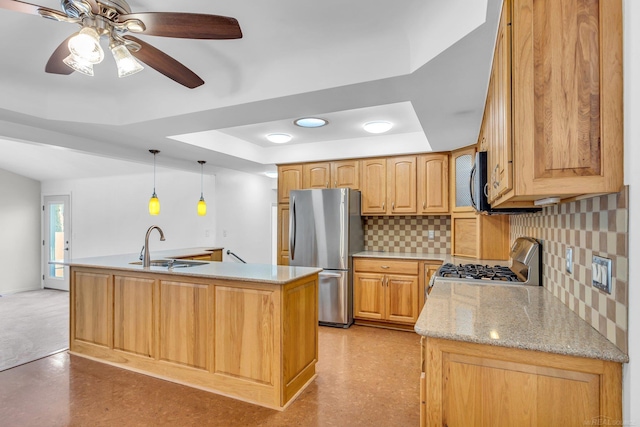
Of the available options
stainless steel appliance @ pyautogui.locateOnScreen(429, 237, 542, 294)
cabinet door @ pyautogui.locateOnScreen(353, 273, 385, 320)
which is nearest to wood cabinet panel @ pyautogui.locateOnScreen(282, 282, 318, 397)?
stainless steel appliance @ pyautogui.locateOnScreen(429, 237, 542, 294)

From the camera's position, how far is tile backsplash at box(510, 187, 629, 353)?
1071 millimetres

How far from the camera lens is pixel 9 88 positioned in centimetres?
254

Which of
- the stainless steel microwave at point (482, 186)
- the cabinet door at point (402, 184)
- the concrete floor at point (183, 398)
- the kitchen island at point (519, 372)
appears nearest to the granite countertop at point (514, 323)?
the kitchen island at point (519, 372)

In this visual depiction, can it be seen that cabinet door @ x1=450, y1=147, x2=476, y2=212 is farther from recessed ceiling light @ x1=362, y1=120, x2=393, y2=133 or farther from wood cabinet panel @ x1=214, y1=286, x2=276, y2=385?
wood cabinet panel @ x1=214, y1=286, x2=276, y2=385

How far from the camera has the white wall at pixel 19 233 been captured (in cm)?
632

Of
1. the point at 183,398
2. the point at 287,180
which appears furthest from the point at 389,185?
the point at 183,398

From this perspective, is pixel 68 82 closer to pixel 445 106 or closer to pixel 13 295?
pixel 445 106

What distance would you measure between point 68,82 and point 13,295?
224 inches

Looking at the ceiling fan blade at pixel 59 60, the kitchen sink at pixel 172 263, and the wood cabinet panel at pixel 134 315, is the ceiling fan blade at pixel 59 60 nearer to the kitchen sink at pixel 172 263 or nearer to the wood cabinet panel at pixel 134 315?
the wood cabinet panel at pixel 134 315

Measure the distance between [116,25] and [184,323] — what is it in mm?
2037

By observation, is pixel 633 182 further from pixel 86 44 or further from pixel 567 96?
pixel 86 44

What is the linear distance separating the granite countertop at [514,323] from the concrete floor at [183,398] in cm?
96

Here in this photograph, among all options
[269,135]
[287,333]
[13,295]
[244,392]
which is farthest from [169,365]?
[13,295]

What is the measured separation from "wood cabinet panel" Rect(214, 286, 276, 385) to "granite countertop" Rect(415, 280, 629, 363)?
3.75ft
